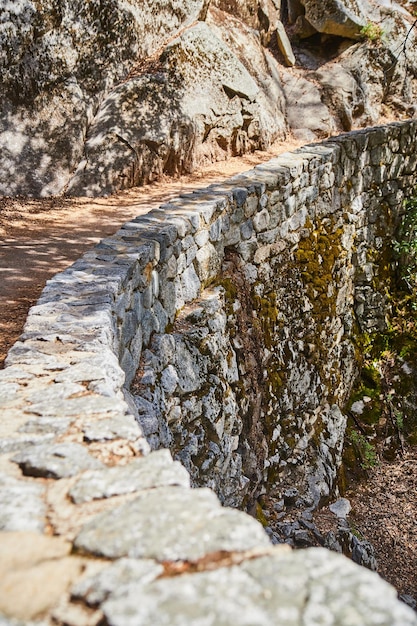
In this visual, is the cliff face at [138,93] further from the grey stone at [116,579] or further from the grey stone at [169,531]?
the grey stone at [116,579]

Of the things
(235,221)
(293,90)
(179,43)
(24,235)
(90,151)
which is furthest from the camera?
(293,90)

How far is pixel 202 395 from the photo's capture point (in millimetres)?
4504

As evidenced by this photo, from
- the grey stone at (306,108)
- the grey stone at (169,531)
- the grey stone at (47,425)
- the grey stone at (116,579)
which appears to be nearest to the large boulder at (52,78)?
the grey stone at (306,108)

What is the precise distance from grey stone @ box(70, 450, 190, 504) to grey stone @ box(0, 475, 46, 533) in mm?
104

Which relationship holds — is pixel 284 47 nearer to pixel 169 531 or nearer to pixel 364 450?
pixel 364 450

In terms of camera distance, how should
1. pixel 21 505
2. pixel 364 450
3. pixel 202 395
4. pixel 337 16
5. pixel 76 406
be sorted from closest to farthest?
pixel 21 505 < pixel 76 406 < pixel 202 395 < pixel 364 450 < pixel 337 16

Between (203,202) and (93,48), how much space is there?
16.8 feet

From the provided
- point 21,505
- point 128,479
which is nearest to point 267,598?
point 128,479

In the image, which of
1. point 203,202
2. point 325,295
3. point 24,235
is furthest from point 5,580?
point 325,295

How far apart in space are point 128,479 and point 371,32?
47.1 ft

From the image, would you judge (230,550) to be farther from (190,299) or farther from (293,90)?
(293,90)

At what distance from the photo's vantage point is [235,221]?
18.4 feet

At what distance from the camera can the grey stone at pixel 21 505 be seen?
1.54 m

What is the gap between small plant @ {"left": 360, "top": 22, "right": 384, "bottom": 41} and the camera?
13336 millimetres
